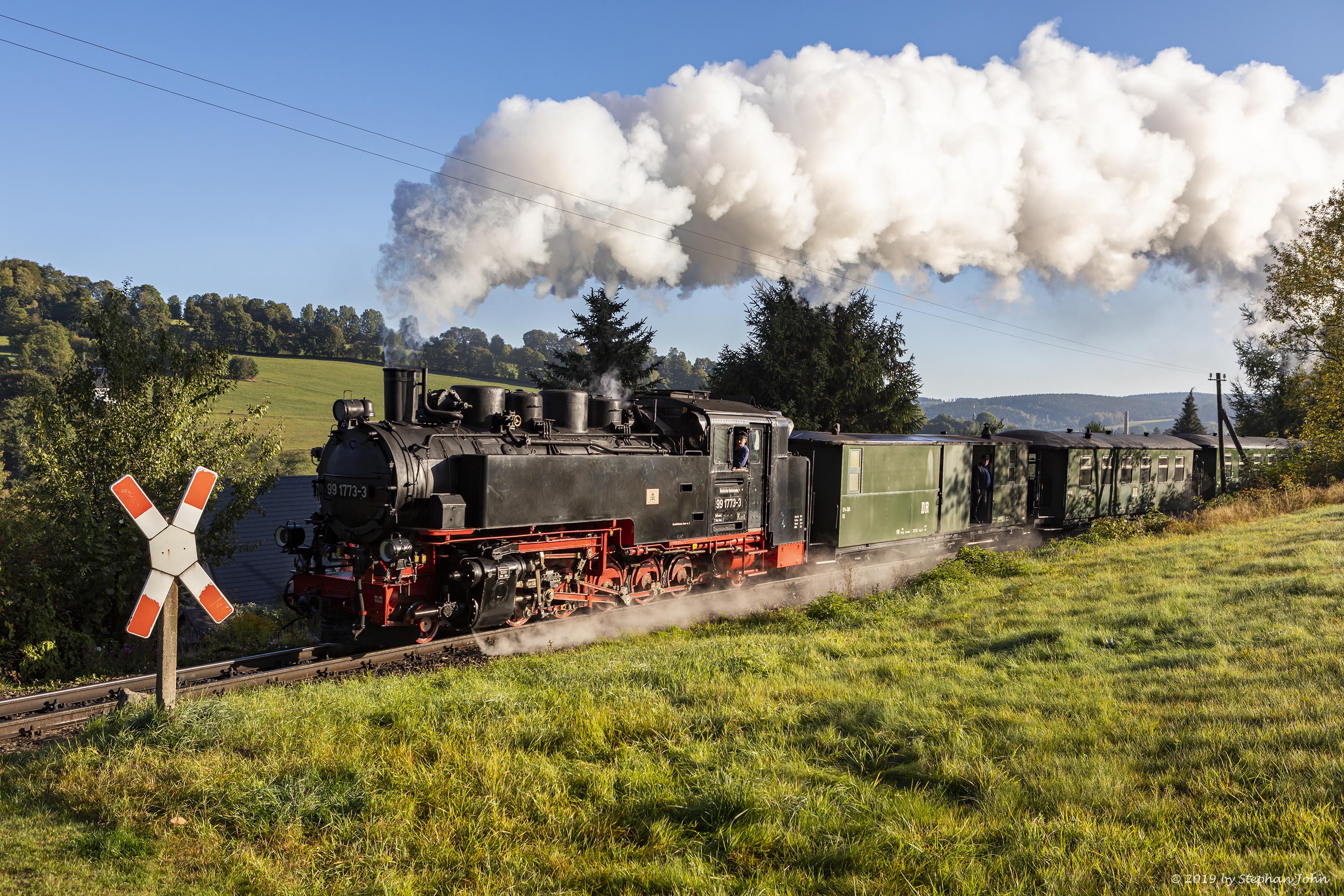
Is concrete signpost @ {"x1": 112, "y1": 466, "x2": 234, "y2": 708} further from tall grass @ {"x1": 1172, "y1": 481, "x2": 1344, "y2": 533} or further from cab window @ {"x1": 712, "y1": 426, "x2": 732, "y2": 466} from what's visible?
tall grass @ {"x1": 1172, "y1": 481, "x2": 1344, "y2": 533}

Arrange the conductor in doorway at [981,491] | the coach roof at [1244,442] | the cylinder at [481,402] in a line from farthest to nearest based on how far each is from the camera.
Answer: the coach roof at [1244,442] < the conductor in doorway at [981,491] < the cylinder at [481,402]

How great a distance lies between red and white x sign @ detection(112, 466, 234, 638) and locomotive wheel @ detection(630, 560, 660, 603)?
6.29 m

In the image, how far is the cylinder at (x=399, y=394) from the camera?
9109 mm

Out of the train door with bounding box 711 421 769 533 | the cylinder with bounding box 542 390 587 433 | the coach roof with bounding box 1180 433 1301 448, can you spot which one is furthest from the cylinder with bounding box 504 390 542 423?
the coach roof with bounding box 1180 433 1301 448

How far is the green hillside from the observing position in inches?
1543

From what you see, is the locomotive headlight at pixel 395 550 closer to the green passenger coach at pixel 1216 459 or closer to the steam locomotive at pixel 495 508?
the steam locomotive at pixel 495 508

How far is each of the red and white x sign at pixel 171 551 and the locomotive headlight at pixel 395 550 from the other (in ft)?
8.51

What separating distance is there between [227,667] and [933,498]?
13445 mm

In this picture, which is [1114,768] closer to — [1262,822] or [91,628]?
[1262,822]

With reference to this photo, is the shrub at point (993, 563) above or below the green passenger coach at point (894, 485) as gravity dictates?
below

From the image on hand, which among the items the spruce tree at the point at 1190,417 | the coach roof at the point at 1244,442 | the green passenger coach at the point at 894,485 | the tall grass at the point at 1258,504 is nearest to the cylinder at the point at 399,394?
the green passenger coach at the point at 894,485

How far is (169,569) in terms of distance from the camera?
17.3 feet

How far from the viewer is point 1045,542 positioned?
64.2 ft

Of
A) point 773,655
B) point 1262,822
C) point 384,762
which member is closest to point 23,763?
point 384,762
